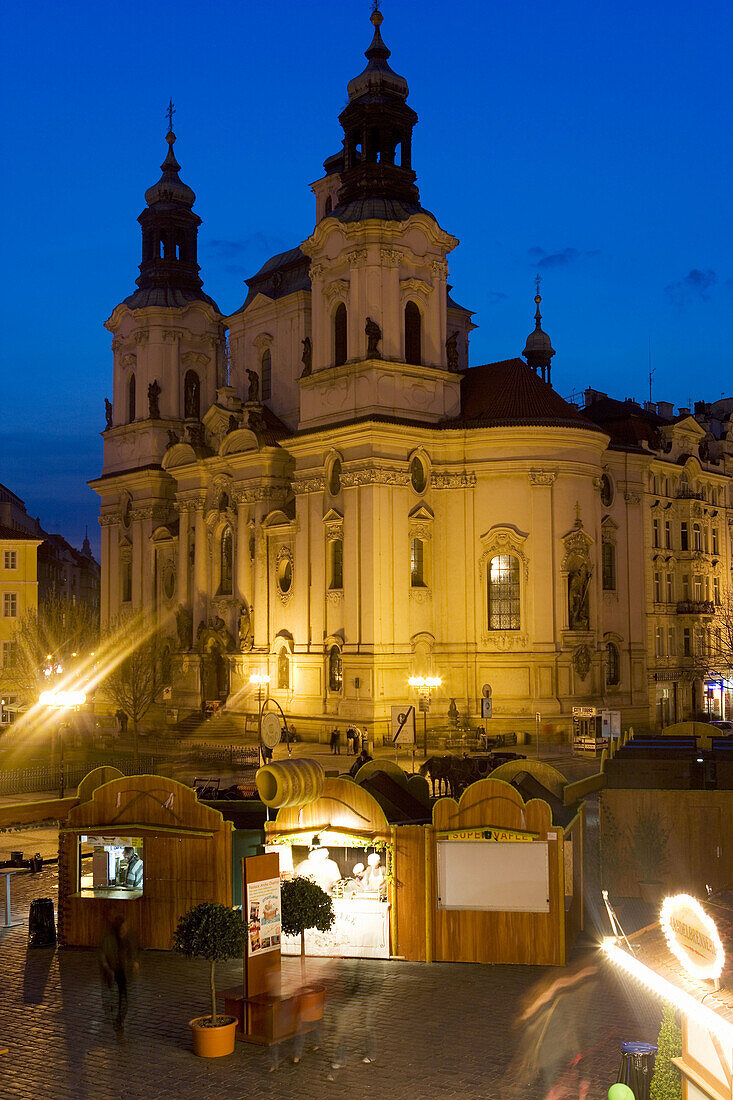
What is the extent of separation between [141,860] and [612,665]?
39.1 m

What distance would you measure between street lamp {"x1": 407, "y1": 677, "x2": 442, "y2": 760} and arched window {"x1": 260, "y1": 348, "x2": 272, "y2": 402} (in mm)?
19457

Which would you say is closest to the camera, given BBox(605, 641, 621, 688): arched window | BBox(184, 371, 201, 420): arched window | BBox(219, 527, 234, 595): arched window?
BBox(605, 641, 621, 688): arched window

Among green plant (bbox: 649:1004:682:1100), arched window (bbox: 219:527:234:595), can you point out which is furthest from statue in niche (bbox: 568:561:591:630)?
green plant (bbox: 649:1004:682:1100)

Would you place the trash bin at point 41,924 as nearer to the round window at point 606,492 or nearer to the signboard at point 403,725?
the signboard at point 403,725

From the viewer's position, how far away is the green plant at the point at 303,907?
16812mm

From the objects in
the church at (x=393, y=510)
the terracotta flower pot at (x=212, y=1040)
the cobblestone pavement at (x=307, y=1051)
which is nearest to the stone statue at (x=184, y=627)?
the church at (x=393, y=510)

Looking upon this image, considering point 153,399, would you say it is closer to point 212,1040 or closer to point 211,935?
point 211,935

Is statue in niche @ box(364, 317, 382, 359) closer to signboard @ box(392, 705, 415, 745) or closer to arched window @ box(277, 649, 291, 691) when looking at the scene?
arched window @ box(277, 649, 291, 691)

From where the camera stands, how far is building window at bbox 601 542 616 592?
5675 centimetres

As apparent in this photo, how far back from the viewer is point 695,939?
10.1 metres

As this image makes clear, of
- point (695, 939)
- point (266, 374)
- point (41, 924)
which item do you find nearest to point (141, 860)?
point (41, 924)

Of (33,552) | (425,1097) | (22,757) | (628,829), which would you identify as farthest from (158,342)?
(425,1097)

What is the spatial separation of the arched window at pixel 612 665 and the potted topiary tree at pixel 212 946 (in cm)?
4149

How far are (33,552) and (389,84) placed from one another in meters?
34.0
